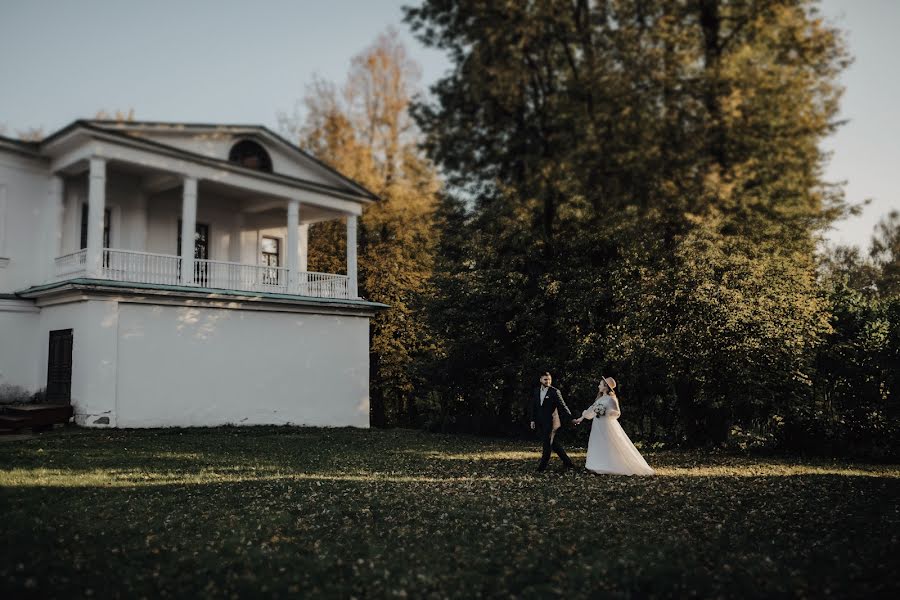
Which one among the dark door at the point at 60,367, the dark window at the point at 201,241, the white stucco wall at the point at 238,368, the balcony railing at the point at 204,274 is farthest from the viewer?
the dark window at the point at 201,241

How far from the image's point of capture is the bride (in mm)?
15398

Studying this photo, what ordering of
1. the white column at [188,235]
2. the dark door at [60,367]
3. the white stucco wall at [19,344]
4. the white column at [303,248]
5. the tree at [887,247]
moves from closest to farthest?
the dark door at [60,367] → the white stucco wall at [19,344] → the white column at [188,235] → the white column at [303,248] → the tree at [887,247]

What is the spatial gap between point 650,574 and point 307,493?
635 centimetres

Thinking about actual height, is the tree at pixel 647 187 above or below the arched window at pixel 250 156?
below

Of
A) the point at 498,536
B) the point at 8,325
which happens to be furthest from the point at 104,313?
the point at 498,536

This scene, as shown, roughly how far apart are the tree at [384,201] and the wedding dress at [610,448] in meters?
21.9

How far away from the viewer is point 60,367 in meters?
23.4

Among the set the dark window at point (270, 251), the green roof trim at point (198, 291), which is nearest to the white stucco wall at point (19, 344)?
the green roof trim at point (198, 291)

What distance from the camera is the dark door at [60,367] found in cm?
2286

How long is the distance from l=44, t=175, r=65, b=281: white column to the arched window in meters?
5.96

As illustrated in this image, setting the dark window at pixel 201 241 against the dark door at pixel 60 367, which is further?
the dark window at pixel 201 241

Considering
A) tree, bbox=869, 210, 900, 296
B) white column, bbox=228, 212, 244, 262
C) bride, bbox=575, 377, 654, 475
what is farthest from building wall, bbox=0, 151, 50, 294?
tree, bbox=869, 210, 900, 296

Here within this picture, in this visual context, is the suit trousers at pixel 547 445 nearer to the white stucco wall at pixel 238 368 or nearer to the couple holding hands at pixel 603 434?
the couple holding hands at pixel 603 434

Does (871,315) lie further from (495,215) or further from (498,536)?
(498,536)
